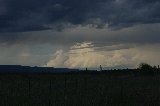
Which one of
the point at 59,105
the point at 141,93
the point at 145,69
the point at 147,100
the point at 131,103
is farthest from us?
the point at 145,69

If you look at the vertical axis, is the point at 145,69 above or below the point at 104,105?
above

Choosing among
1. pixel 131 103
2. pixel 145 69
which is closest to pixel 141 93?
pixel 131 103

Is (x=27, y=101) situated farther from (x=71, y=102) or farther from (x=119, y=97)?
(x=119, y=97)

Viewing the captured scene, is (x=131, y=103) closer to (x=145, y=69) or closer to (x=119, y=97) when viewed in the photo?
(x=119, y=97)

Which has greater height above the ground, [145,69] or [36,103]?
[145,69]

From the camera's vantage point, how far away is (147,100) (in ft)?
116

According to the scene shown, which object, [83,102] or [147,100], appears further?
[147,100]

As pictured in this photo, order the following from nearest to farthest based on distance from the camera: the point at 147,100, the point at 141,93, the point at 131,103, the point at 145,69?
the point at 131,103 < the point at 147,100 < the point at 141,93 < the point at 145,69

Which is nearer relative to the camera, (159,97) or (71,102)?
(71,102)

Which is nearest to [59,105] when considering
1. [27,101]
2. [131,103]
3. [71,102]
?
A: [71,102]

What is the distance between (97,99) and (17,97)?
7.07 metres

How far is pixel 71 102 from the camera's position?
105 feet

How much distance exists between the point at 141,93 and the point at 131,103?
723cm

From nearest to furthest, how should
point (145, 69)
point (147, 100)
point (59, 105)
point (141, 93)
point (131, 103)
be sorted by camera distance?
1. point (59, 105)
2. point (131, 103)
3. point (147, 100)
4. point (141, 93)
5. point (145, 69)
